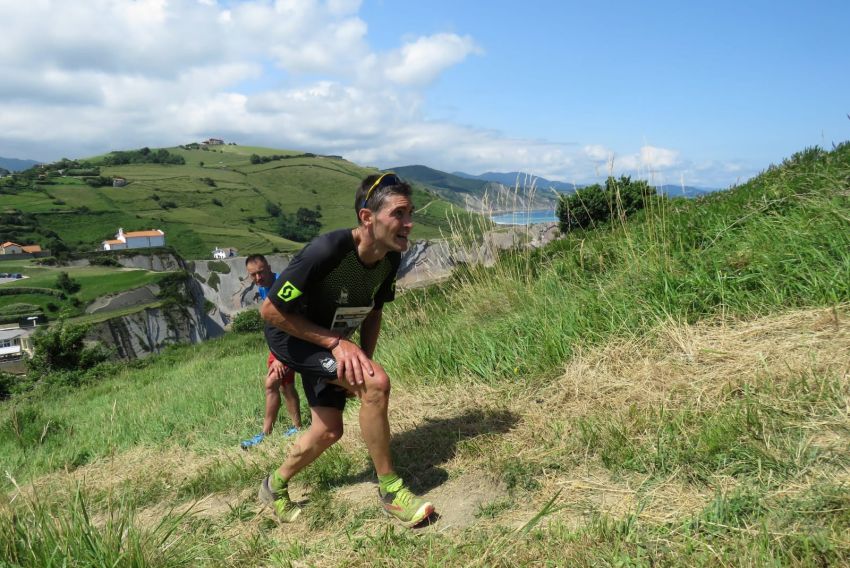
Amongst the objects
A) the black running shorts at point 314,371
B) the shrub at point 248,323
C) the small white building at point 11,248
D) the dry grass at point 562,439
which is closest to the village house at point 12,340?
the shrub at point 248,323

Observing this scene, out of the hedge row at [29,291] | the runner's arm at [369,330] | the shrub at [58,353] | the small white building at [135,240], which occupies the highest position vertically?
the runner's arm at [369,330]

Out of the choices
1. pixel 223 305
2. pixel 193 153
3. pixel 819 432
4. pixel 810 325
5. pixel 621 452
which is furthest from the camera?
pixel 193 153

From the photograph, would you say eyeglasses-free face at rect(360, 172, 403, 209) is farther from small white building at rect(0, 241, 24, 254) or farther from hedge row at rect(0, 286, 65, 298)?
small white building at rect(0, 241, 24, 254)

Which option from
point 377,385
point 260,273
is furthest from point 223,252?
point 377,385

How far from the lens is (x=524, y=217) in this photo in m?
6.40

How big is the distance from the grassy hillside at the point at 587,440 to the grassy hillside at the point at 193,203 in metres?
70.3

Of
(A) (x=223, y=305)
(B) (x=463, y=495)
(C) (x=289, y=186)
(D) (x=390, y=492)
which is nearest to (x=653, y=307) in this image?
(B) (x=463, y=495)

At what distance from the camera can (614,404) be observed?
11.7ft

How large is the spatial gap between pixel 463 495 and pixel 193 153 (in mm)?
175983

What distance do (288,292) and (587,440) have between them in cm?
195

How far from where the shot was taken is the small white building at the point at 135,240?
82375 mm

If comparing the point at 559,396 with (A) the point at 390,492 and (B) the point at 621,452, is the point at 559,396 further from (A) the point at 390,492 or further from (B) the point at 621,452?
(A) the point at 390,492

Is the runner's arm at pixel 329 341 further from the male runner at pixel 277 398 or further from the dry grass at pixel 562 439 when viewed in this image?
the male runner at pixel 277 398

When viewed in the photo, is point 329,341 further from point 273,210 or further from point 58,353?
point 273,210
